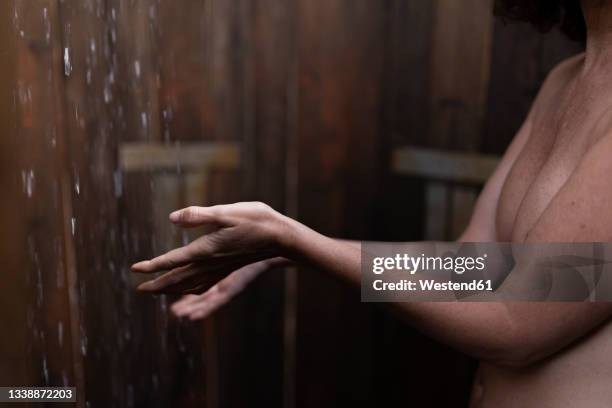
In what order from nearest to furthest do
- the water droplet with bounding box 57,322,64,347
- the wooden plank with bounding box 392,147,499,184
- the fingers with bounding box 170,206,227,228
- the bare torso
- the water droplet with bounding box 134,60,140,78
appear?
the fingers with bounding box 170,206,227,228 → the bare torso → the water droplet with bounding box 57,322,64,347 → the water droplet with bounding box 134,60,140,78 → the wooden plank with bounding box 392,147,499,184

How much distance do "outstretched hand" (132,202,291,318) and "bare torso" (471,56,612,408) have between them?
34 centimetres

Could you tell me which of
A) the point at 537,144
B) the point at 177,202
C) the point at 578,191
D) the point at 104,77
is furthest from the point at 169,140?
the point at 578,191

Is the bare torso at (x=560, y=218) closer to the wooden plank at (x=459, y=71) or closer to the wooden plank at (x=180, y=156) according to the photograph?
the wooden plank at (x=459, y=71)

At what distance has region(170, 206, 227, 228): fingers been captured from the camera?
0.81 metres

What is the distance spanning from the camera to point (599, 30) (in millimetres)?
1002

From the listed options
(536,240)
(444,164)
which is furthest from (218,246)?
(444,164)

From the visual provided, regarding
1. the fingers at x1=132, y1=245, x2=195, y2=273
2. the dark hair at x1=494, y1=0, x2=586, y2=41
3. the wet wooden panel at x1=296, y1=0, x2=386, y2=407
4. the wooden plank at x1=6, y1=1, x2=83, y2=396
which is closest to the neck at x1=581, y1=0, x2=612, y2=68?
the dark hair at x1=494, y1=0, x2=586, y2=41

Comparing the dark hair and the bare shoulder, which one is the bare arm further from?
the dark hair

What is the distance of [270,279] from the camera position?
2045mm

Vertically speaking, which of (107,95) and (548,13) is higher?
(548,13)

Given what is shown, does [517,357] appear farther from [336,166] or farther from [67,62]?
[336,166]

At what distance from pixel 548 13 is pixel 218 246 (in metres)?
0.77

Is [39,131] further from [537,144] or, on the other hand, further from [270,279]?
[270,279]

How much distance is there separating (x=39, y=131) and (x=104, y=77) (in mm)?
340
